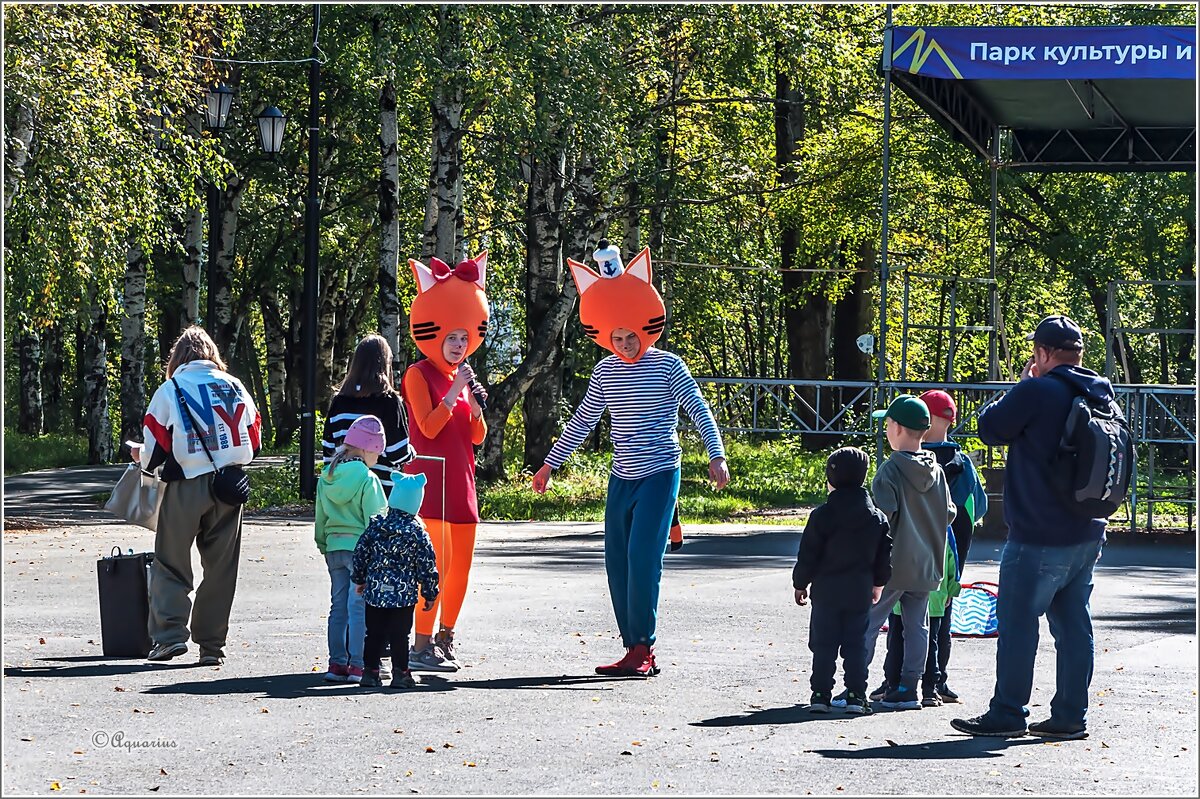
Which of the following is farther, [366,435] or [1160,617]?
[1160,617]

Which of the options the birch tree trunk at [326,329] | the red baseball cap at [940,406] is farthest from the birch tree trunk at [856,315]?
the red baseball cap at [940,406]

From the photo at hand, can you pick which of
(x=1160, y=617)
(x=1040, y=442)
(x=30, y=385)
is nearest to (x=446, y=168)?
(x=1160, y=617)

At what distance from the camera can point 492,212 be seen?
35938mm

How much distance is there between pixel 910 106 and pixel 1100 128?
1297cm

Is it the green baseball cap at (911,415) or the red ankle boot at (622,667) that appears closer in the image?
the green baseball cap at (911,415)

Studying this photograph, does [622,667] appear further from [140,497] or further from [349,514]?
[140,497]

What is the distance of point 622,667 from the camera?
30.8 ft

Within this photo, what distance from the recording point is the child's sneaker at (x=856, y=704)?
8.25 metres

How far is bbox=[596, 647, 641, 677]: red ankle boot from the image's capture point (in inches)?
369

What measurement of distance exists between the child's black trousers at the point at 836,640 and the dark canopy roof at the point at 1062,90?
10249 mm

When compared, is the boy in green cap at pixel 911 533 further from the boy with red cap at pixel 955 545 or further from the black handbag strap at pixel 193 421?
the black handbag strap at pixel 193 421

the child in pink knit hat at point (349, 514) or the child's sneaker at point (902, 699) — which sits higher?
the child in pink knit hat at point (349, 514)

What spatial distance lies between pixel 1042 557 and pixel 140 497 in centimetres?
504

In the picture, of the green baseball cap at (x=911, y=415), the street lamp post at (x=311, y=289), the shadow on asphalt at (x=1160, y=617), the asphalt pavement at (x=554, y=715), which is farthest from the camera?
the street lamp post at (x=311, y=289)
